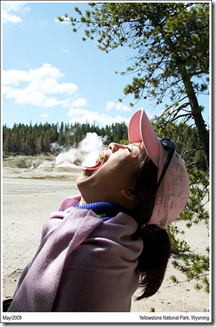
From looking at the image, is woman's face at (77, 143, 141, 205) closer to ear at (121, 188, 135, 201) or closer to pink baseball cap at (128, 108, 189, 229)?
ear at (121, 188, 135, 201)

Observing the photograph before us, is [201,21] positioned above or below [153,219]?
above

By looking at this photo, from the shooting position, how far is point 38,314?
4.04 ft

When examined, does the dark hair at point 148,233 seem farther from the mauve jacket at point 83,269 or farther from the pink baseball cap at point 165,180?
the mauve jacket at point 83,269

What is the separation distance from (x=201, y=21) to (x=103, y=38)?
1597 millimetres

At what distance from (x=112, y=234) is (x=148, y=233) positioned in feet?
1.76

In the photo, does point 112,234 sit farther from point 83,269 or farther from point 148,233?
point 148,233

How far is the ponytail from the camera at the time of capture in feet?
5.60

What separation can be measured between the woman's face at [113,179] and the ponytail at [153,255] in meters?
0.38

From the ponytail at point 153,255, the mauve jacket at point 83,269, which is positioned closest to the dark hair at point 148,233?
the ponytail at point 153,255

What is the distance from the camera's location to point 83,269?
1.22m

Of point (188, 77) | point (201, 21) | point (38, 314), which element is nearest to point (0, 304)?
point (38, 314)

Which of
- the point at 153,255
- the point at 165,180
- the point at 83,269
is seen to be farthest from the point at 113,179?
the point at 153,255

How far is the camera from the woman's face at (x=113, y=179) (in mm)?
1514

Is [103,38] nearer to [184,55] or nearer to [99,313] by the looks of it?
[184,55]
